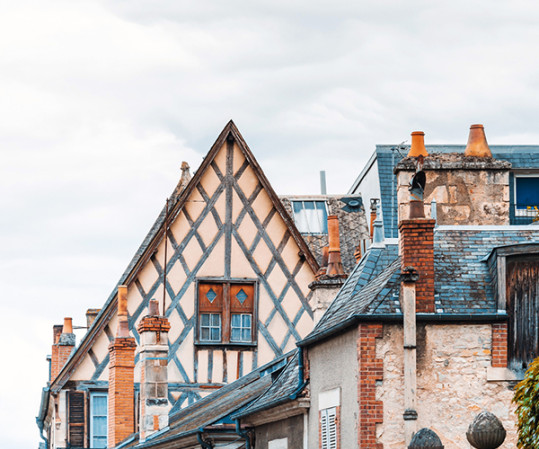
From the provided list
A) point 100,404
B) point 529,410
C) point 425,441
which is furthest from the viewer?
point 100,404

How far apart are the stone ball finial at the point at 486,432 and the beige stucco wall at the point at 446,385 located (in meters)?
3.64

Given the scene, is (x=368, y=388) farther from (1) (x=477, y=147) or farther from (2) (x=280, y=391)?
(1) (x=477, y=147)

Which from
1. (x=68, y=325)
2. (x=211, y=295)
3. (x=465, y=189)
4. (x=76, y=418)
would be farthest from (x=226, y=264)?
(x=465, y=189)

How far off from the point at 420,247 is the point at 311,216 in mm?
17584

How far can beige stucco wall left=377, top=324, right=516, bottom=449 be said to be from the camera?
1277 centimetres

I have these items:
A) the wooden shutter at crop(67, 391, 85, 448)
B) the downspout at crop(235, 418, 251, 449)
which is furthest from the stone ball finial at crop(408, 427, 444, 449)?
the wooden shutter at crop(67, 391, 85, 448)

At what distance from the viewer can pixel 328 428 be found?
45.4 feet

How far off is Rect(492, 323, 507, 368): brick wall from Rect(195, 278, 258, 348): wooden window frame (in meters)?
11.9

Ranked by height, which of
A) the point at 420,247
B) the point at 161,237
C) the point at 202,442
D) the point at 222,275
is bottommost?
the point at 202,442

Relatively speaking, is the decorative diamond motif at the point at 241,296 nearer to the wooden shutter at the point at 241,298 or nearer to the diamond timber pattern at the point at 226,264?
the wooden shutter at the point at 241,298

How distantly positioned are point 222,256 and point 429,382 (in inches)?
484

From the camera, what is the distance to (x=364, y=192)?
32875mm

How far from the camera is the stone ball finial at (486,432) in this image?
8.99 meters

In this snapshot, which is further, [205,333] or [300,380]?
[205,333]
